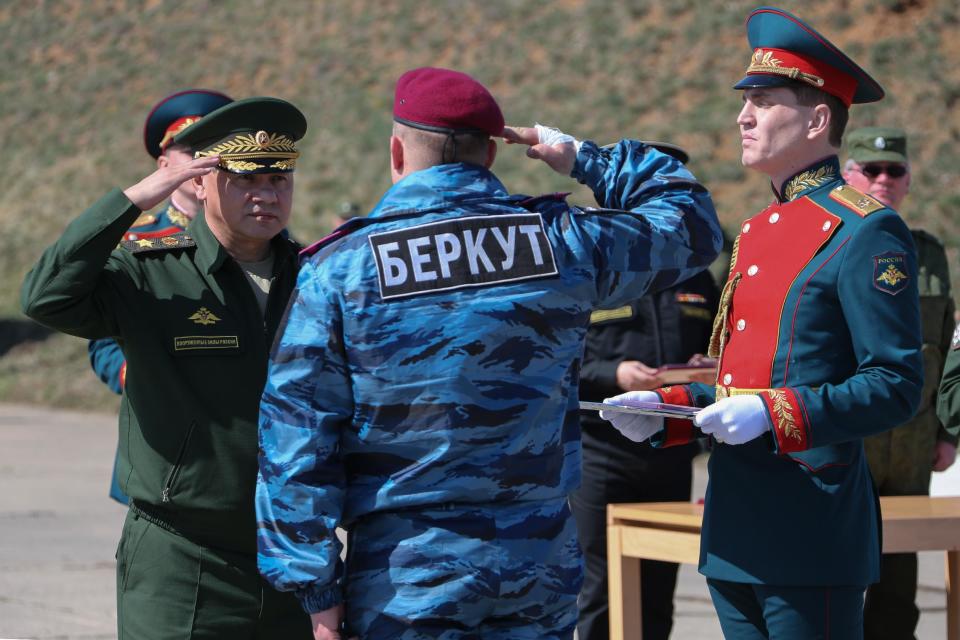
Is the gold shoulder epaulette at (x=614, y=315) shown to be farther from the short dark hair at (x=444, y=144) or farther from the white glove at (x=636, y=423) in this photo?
the short dark hair at (x=444, y=144)

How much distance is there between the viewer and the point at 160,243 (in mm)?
3543

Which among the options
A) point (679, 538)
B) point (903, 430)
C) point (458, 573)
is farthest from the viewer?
point (903, 430)

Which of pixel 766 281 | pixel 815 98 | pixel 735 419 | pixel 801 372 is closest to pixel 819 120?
pixel 815 98

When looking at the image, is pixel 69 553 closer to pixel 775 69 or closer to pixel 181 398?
pixel 181 398

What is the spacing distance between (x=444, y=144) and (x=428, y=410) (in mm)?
515

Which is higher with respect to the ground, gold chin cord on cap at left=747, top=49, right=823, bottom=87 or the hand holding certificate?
gold chin cord on cap at left=747, top=49, right=823, bottom=87

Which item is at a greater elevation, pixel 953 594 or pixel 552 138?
pixel 552 138

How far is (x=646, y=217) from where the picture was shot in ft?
8.96

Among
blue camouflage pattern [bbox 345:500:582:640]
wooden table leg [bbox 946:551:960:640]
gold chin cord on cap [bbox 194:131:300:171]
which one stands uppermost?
gold chin cord on cap [bbox 194:131:300:171]

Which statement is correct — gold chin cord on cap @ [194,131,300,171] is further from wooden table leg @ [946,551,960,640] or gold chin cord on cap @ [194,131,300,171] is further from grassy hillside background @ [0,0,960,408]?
grassy hillside background @ [0,0,960,408]

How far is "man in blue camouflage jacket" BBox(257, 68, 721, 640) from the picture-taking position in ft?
8.22

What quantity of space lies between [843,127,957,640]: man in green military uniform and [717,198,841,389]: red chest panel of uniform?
2.10 m

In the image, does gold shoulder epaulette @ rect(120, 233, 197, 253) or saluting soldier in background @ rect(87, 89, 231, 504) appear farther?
saluting soldier in background @ rect(87, 89, 231, 504)

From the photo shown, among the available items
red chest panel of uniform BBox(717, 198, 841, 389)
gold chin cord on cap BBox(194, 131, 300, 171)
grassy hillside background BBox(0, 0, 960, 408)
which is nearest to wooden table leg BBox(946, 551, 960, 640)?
red chest panel of uniform BBox(717, 198, 841, 389)
